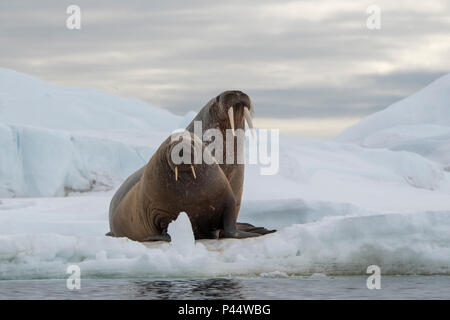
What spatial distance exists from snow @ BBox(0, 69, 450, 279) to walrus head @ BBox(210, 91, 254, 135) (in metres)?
1.38

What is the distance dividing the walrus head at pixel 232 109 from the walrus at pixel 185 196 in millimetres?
855

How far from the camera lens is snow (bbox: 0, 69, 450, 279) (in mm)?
7598

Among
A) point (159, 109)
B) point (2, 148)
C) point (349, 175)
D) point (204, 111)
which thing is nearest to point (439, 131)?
point (159, 109)

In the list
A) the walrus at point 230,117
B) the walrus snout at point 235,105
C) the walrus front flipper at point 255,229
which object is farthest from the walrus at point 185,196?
the walrus snout at point 235,105

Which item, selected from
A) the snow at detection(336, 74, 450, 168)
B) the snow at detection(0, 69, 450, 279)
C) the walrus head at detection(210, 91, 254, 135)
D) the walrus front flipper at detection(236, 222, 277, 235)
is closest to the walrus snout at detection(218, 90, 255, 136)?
the walrus head at detection(210, 91, 254, 135)

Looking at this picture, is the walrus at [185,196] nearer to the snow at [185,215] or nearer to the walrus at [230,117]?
the snow at [185,215]

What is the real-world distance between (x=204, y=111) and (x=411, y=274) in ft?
9.73

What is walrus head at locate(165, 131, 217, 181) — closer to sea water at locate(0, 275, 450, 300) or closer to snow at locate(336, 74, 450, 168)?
sea water at locate(0, 275, 450, 300)

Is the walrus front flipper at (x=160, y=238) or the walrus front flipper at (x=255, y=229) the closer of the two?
the walrus front flipper at (x=160, y=238)

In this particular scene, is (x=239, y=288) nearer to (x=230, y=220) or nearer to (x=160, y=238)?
(x=230, y=220)

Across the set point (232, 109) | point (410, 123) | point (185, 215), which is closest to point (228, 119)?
point (232, 109)

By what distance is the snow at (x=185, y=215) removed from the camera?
7598mm

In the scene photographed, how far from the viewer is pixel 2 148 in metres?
21.7

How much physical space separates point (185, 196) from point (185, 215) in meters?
0.29
